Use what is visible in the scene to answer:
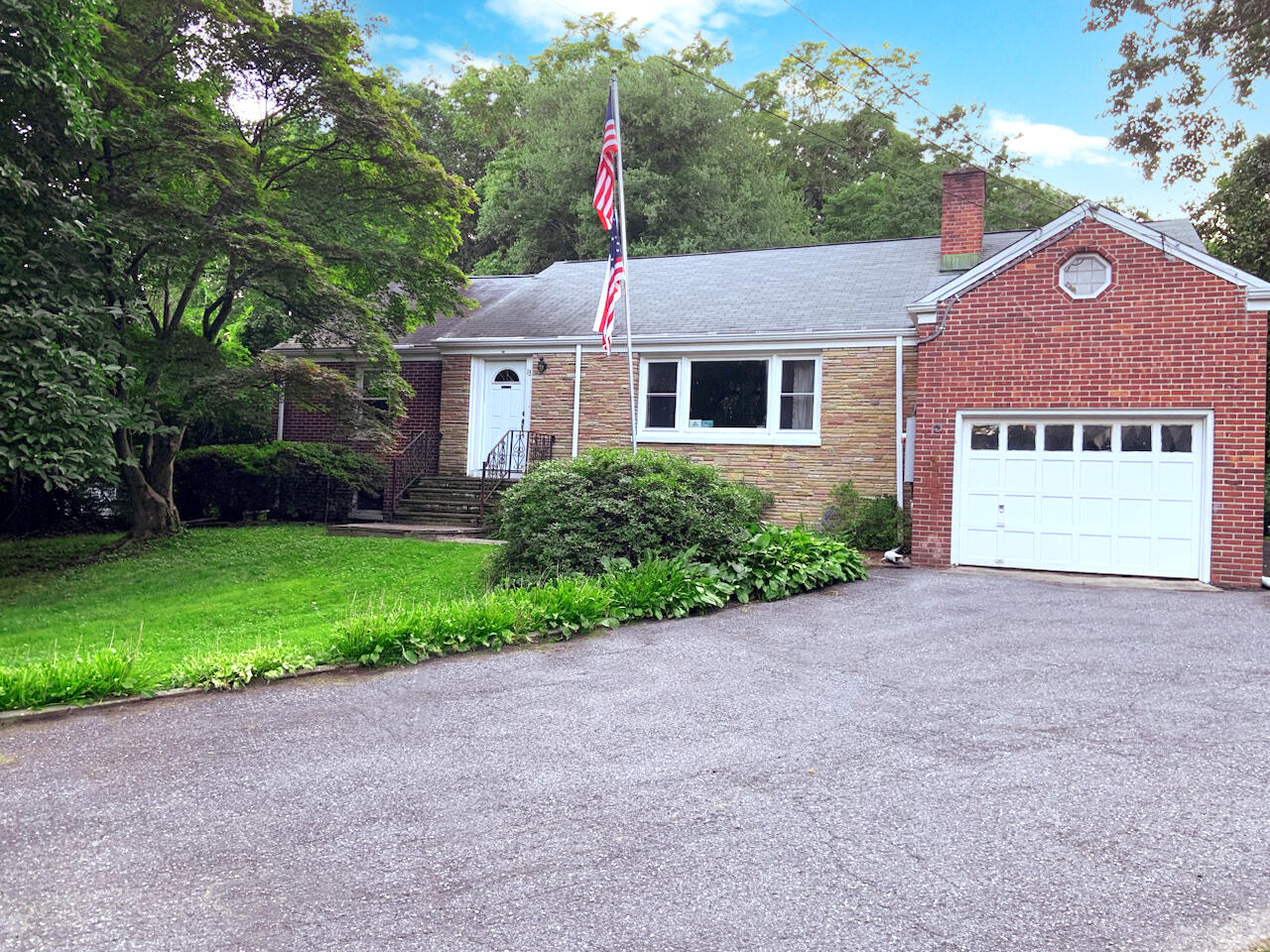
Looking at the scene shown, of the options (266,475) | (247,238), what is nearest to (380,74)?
(247,238)

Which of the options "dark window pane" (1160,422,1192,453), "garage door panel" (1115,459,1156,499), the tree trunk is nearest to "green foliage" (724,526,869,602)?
"garage door panel" (1115,459,1156,499)

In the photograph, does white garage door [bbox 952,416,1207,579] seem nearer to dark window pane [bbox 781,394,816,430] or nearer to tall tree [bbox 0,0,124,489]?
dark window pane [bbox 781,394,816,430]

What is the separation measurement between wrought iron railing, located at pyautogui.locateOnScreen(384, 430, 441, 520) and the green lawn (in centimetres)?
142

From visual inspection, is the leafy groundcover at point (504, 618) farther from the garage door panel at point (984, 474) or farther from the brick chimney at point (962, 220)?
the brick chimney at point (962, 220)

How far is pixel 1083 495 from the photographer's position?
11469 millimetres

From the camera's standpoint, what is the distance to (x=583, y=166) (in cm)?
2798

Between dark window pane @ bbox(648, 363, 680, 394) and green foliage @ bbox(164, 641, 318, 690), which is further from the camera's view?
dark window pane @ bbox(648, 363, 680, 394)

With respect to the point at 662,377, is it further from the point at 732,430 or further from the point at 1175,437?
the point at 1175,437

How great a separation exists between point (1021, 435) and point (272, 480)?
13157 mm

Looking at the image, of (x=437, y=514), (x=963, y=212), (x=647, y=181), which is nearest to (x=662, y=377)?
(x=437, y=514)

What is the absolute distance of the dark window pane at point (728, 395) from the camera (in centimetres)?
1502

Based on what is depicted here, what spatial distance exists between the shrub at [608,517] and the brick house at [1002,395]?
3811 mm

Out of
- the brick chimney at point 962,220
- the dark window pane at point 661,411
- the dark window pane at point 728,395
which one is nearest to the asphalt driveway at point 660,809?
the dark window pane at point 728,395

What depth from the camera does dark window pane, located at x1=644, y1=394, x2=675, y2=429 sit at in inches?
619
